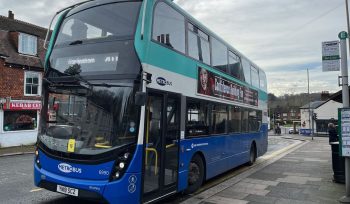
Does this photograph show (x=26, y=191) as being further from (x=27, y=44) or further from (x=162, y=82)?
(x=27, y=44)

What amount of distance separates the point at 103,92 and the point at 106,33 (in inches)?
50.4

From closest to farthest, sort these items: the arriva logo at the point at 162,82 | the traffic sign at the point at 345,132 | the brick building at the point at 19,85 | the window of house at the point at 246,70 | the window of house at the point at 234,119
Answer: the arriva logo at the point at 162,82, the traffic sign at the point at 345,132, the window of house at the point at 234,119, the window of house at the point at 246,70, the brick building at the point at 19,85

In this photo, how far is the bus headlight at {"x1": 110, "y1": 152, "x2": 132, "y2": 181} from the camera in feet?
18.3

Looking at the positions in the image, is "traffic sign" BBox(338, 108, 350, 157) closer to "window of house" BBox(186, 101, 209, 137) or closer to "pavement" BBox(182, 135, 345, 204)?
"pavement" BBox(182, 135, 345, 204)

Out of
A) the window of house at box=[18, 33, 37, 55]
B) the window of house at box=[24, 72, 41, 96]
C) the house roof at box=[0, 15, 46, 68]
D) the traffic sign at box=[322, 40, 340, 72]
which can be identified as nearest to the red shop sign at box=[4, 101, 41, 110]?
the window of house at box=[24, 72, 41, 96]

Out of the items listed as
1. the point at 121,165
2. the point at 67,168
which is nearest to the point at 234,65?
the point at 121,165

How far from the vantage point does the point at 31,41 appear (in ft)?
81.4

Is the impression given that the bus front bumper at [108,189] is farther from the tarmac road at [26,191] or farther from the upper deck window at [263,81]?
the upper deck window at [263,81]

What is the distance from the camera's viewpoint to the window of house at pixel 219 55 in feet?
31.5

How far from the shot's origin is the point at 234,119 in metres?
11.1

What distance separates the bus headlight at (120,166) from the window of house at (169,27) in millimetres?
2383

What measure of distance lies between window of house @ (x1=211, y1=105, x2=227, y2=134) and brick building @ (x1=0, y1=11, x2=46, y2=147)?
55.6 feet

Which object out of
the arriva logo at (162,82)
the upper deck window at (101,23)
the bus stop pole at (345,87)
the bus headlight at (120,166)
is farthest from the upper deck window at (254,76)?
the bus headlight at (120,166)

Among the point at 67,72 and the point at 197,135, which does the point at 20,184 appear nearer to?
the point at 67,72
